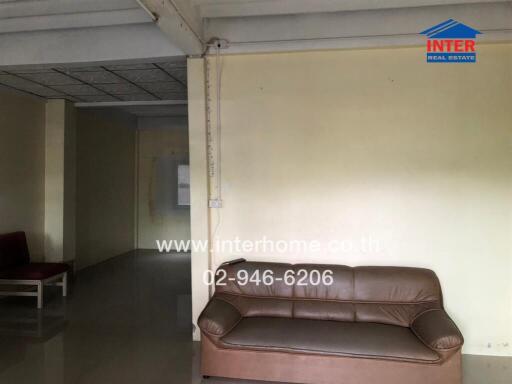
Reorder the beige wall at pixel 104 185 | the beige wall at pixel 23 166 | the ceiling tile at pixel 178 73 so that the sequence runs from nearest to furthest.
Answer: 1. the ceiling tile at pixel 178 73
2. the beige wall at pixel 23 166
3. the beige wall at pixel 104 185

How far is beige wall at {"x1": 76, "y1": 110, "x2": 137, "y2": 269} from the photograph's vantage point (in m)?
6.12

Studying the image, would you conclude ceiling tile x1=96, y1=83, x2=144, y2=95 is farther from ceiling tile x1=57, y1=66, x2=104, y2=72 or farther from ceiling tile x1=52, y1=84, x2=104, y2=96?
ceiling tile x1=57, y1=66, x2=104, y2=72

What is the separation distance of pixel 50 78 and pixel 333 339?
408 cm

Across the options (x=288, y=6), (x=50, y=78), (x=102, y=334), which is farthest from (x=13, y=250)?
(x=288, y=6)

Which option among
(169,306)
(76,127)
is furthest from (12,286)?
(76,127)

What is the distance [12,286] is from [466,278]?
530cm

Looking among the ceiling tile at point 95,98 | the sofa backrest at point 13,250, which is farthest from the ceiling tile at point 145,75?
the sofa backrest at point 13,250

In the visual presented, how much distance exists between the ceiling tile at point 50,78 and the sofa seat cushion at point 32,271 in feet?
7.46

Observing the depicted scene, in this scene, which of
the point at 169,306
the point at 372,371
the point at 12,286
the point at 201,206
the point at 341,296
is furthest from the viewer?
the point at 12,286

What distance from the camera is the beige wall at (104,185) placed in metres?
6.12

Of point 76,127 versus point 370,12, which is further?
point 76,127

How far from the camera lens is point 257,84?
327 cm

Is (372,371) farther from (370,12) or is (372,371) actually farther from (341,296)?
(370,12)

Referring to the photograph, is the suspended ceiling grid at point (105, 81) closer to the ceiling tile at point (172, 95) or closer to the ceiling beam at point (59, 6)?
the ceiling tile at point (172, 95)
